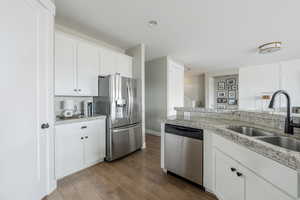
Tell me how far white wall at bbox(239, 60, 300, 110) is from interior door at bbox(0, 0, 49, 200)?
714 cm

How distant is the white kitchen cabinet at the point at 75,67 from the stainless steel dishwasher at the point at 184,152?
1.71 meters

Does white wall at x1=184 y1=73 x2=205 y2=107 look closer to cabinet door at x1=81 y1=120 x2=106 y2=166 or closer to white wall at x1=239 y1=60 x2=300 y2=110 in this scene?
white wall at x1=239 y1=60 x2=300 y2=110

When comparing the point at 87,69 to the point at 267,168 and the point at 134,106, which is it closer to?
the point at 134,106

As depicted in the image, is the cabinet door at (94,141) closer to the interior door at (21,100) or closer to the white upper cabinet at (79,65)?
the white upper cabinet at (79,65)

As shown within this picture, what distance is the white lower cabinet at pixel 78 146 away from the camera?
1949 millimetres

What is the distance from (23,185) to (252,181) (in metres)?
2.05

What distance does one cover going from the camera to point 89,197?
5.31ft

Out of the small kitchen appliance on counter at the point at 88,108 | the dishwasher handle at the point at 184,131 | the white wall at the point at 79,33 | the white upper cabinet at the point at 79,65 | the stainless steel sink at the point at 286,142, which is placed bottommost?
the dishwasher handle at the point at 184,131

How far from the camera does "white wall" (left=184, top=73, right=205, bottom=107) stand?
7762 millimetres

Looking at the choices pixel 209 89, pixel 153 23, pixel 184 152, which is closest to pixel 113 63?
pixel 153 23

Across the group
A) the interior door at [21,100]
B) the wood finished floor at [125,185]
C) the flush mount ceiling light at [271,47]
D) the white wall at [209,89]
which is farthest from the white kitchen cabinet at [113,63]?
the white wall at [209,89]

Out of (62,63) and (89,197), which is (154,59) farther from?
(89,197)

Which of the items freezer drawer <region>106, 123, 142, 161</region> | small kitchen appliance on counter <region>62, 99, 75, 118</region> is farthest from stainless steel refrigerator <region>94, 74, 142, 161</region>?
small kitchen appliance on counter <region>62, 99, 75, 118</region>

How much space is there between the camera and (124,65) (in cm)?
321
